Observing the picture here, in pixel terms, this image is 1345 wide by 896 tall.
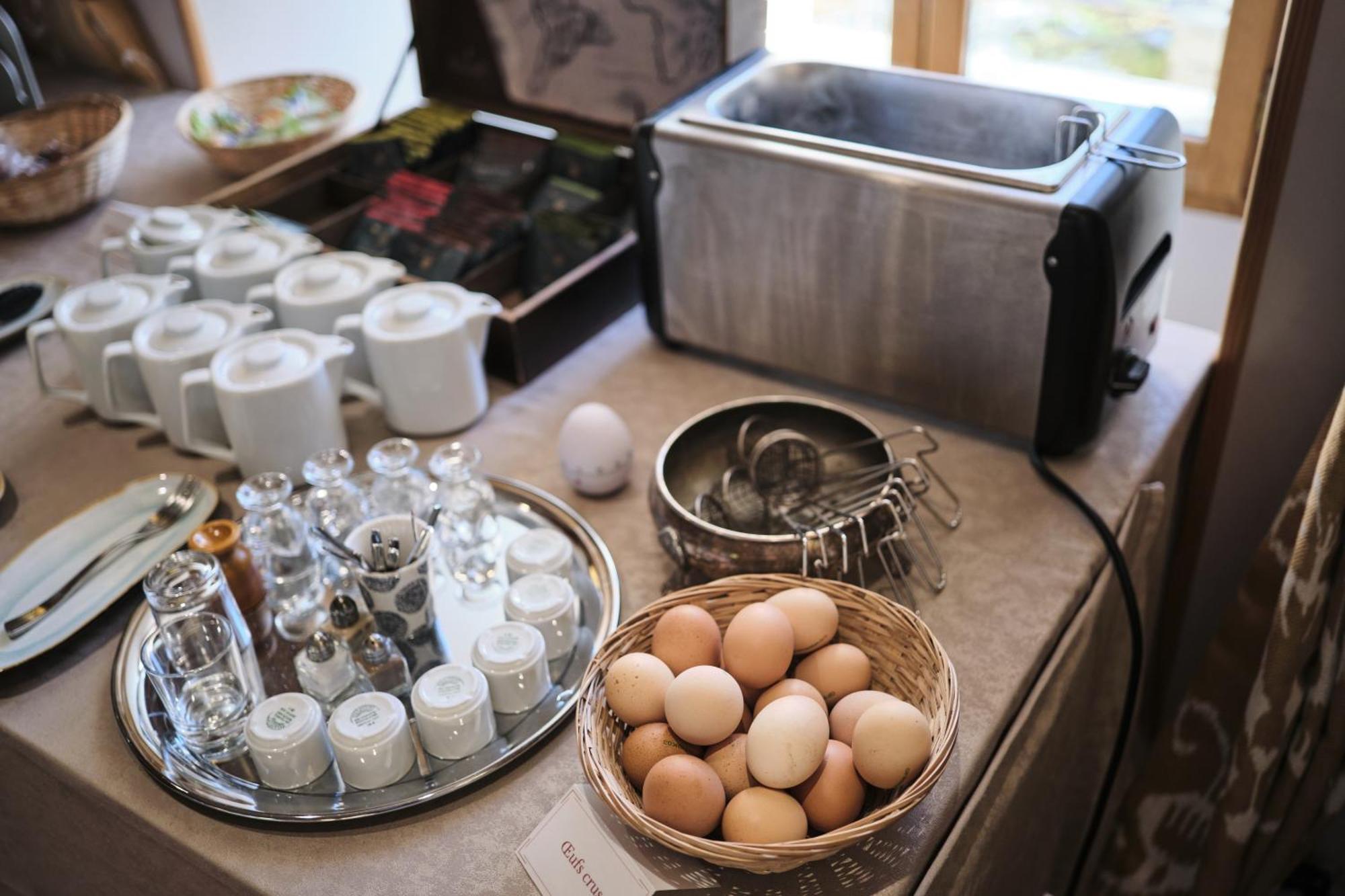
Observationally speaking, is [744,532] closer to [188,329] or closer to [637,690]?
[637,690]

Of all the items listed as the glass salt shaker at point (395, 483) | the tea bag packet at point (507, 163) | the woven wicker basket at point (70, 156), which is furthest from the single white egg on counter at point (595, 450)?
the woven wicker basket at point (70, 156)

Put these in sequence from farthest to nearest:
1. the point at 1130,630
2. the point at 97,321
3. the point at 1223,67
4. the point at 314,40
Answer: the point at 314,40, the point at 1223,67, the point at 97,321, the point at 1130,630

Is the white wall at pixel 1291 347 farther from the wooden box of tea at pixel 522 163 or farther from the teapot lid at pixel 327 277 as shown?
the teapot lid at pixel 327 277

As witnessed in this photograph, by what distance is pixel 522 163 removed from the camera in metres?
1.58

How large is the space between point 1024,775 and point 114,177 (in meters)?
1.60

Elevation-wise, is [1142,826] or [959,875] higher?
[959,875]

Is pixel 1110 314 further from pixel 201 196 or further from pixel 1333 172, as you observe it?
pixel 201 196

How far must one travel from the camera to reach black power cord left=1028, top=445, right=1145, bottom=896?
1.02 m

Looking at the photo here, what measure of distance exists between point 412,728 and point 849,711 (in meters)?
Result: 0.34

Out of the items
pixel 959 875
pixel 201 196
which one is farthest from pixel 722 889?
pixel 201 196

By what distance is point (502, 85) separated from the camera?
1729 mm

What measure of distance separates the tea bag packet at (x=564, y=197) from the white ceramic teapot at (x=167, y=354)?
0.41 meters

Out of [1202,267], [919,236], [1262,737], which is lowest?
[1262,737]

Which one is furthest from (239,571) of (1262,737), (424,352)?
(1262,737)
